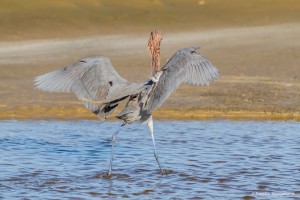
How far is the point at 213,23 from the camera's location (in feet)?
75.4

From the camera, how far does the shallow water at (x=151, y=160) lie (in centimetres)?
→ 759

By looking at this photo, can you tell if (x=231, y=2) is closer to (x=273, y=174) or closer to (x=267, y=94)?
(x=267, y=94)

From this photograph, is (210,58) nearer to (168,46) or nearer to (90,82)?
(168,46)

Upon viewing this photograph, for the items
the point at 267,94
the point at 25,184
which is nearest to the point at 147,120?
the point at 25,184

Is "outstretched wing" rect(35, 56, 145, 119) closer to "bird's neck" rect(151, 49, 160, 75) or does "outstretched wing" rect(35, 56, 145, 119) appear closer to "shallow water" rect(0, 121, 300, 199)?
"bird's neck" rect(151, 49, 160, 75)

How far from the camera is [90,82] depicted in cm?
792

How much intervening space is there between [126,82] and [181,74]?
0.57 m

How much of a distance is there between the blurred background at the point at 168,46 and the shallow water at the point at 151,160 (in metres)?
0.93

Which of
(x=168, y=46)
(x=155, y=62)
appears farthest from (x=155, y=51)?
(x=168, y=46)

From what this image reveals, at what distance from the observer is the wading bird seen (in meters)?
7.49

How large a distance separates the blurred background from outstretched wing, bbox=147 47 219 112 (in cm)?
403

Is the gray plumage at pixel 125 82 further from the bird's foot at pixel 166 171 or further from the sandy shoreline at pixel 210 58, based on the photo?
the sandy shoreline at pixel 210 58

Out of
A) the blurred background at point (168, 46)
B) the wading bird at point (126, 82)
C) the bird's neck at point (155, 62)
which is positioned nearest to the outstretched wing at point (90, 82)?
the wading bird at point (126, 82)

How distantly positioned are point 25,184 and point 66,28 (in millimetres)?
13795
